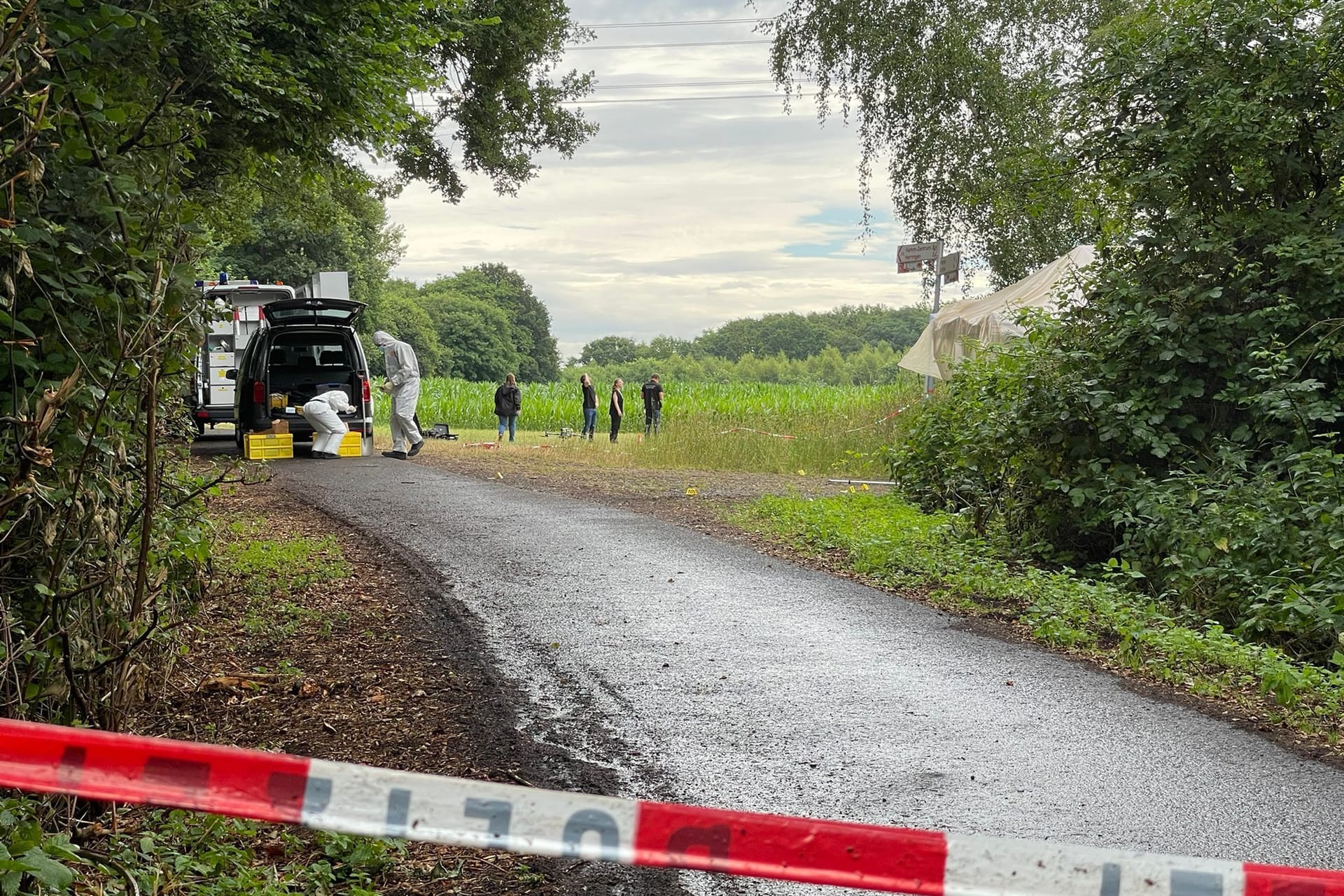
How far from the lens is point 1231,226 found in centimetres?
1049

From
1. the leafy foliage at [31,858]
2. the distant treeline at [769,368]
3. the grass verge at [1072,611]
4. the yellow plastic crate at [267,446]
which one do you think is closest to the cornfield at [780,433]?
the grass verge at [1072,611]

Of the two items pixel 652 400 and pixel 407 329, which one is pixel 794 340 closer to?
pixel 407 329

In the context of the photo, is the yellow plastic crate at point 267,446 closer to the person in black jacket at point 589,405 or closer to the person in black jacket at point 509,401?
the person in black jacket at point 509,401

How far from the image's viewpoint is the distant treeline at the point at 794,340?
377ft

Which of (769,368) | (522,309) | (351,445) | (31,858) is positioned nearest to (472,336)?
(522,309)

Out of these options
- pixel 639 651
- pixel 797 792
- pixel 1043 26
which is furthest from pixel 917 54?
pixel 797 792

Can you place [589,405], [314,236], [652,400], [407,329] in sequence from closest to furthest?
[652,400]
[589,405]
[314,236]
[407,329]

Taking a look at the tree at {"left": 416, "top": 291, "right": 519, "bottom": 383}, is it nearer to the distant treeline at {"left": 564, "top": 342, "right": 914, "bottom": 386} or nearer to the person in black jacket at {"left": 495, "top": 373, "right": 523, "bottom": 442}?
the distant treeline at {"left": 564, "top": 342, "right": 914, "bottom": 386}

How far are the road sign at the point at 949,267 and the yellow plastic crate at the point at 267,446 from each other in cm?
1049

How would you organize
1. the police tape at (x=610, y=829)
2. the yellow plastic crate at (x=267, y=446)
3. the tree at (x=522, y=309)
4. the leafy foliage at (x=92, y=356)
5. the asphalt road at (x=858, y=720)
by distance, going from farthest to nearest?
the tree at (x=522, y=309) < the yellow plastic crate at (x=267, y=446) < the asphalt road at (x=858, y=720) < the leafy foliage at (x=92, y=356) < the police tape at (x=610, y=829)

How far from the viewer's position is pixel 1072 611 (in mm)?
8305

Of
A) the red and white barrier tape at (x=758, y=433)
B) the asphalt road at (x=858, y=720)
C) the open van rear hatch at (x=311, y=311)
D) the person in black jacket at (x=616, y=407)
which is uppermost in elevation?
the open van rear hatch at (x=311, y=311)

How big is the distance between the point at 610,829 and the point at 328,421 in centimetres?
1852

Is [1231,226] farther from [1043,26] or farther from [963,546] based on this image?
[1043,26]
